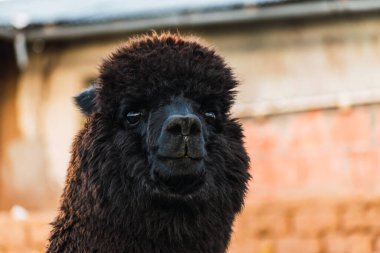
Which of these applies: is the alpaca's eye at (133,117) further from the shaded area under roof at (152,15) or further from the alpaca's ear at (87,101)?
the shaded area under roof at (152,15)

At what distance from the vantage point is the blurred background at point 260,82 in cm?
1357

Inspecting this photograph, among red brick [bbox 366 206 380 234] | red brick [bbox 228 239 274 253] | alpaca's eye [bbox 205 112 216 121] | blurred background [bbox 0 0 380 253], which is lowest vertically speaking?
alpaca's eye [bbox 205 112 216 121]

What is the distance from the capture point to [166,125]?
4344 millimetres

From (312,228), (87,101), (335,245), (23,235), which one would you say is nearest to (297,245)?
(312,228)

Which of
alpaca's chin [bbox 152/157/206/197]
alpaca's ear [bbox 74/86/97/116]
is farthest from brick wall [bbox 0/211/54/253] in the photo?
alpaca's chin [bbox 152/157/206/197]

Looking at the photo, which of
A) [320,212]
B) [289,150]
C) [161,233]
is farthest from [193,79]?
[289,150]

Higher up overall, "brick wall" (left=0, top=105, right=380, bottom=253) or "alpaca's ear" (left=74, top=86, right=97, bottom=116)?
"brick wall" (left=0, top=105, right=380, bottom=253)

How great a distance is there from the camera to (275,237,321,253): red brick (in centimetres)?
990

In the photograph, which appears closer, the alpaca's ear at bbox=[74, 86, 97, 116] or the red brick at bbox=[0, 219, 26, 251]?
the alpaca's ear at bbox=[74, 86, 97, 116]

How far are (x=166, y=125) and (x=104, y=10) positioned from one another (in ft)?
37.1

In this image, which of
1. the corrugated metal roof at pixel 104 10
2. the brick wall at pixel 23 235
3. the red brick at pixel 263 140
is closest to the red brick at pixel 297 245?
the brick wall at pixel 23 235

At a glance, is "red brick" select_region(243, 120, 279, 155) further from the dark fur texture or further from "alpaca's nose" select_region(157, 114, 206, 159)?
"alpaca's nose" select_region(157, 114, 206, 159)

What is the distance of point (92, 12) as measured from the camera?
1528 cm

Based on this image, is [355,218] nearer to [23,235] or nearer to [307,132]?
[23,235]
